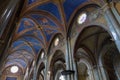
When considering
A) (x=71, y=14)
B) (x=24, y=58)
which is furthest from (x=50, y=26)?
(x=24, y=58)

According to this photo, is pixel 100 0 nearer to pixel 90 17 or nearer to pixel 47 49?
pixel 90 17

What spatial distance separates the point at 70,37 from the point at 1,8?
33.7 ft

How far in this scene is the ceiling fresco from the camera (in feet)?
38.8

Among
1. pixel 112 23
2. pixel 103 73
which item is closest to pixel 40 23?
pixel 103 73

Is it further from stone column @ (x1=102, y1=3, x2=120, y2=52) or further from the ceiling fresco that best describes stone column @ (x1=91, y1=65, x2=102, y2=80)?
stone column @ (x1=102, y1=3, x2=120, y2=52)

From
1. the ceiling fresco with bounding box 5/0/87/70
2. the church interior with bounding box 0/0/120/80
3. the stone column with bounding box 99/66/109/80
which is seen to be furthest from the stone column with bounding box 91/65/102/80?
the ceiling fresco with bounding box 5/0/87/70

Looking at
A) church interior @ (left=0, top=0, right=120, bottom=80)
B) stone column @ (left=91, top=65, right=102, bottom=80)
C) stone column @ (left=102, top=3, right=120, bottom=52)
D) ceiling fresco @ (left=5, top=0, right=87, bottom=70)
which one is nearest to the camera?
stone column @ (left=102, top=3, right=120, bottom=52)

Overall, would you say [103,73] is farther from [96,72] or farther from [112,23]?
[112,23]

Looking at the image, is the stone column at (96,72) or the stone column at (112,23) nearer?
the stone column at (112,23)

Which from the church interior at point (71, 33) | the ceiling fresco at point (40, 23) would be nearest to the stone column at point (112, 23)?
the church interior at point (71, 33)

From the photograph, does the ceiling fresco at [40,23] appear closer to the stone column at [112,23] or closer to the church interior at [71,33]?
the church interior at [71,33]

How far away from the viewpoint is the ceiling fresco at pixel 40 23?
1182cm

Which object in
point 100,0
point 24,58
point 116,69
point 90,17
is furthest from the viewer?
point 24,58

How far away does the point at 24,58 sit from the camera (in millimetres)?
21125
